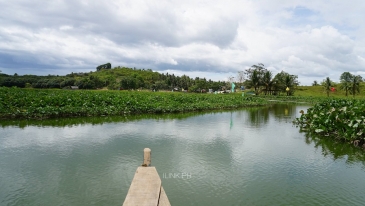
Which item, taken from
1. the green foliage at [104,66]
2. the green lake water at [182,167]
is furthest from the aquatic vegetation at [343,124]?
the green foliage at [104,66]

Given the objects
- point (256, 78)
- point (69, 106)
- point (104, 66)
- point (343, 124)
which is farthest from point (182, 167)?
point (104, 66)

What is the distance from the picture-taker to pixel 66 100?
742 inches

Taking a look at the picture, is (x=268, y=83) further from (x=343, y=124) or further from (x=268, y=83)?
(x=343, y=124)

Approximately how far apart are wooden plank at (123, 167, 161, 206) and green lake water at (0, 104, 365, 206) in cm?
339

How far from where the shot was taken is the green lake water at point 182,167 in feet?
18.3

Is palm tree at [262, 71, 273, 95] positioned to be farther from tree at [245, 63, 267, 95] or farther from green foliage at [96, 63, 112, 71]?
green foliage at [96, 63, 112, 71]

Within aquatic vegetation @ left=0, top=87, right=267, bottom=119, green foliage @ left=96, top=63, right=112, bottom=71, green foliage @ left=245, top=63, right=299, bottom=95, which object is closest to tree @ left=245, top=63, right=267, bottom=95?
green foliage @ left=245, top=63, right=299, bottom=95

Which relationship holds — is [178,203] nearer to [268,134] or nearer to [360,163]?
[360,163]

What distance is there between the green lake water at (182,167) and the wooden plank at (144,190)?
134 inches

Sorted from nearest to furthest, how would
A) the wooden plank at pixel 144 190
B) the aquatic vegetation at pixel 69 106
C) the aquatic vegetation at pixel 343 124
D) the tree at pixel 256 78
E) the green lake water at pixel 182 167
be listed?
the wooden plank at pixel 144 190 → the green lake water at pixel 182 167 → the aquatic vegetation at pixel 343 124 → the aquatic vegetation at pixel 69 106 → the tree at pixel 256 78

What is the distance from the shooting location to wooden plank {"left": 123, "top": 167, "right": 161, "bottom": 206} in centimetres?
189

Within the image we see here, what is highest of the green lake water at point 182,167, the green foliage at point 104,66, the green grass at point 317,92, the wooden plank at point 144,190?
the green foliage at point 104,66

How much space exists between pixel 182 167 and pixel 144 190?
5507 millimetres

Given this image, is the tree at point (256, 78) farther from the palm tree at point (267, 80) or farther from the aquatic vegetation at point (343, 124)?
the aquatic vegetation at point (343, 124)
